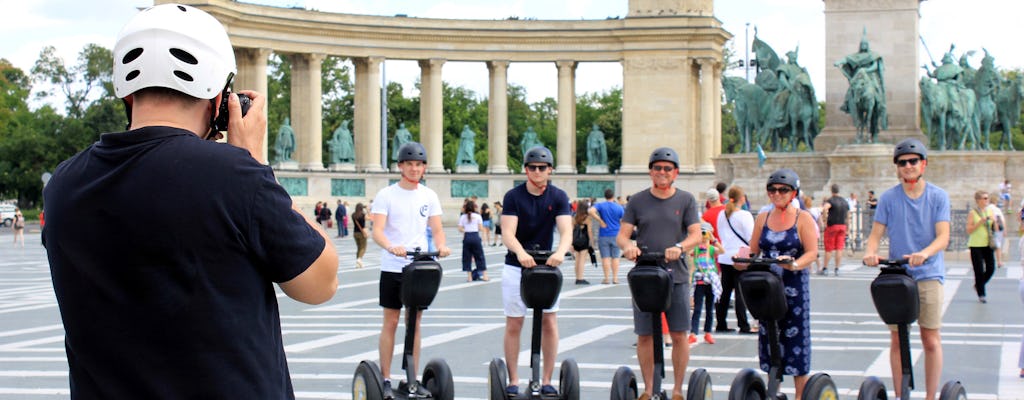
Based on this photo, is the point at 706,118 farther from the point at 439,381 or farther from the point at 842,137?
the point at 439,381

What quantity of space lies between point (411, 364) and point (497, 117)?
183 ft

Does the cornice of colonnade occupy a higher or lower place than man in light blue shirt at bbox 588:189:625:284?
higher

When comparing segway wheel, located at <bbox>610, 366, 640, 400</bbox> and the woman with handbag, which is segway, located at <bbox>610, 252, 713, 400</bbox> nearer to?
segway wheel, located at <bbox>610, 366, 640, 400</bbox>

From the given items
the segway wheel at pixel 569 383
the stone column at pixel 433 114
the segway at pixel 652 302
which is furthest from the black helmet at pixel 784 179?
the stone column at pixel 433 114

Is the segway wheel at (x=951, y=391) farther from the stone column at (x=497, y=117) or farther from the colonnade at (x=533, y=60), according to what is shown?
the stone column at (x=497, y=117)

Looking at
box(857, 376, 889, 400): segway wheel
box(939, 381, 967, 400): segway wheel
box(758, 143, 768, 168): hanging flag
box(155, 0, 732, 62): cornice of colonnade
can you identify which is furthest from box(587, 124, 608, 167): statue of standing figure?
box(857, 376, 889, 400): segway wheel

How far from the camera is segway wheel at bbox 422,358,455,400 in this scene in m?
9.97

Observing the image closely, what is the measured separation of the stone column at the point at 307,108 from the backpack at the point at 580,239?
124 ft

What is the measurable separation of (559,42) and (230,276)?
62.5 meters

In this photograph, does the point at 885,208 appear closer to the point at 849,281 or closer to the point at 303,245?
the point at 303,245

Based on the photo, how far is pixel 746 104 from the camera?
144 feet

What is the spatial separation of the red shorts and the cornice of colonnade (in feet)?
127

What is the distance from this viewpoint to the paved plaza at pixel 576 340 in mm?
11891

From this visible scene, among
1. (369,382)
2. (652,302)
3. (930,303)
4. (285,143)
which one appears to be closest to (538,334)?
(652,302)
